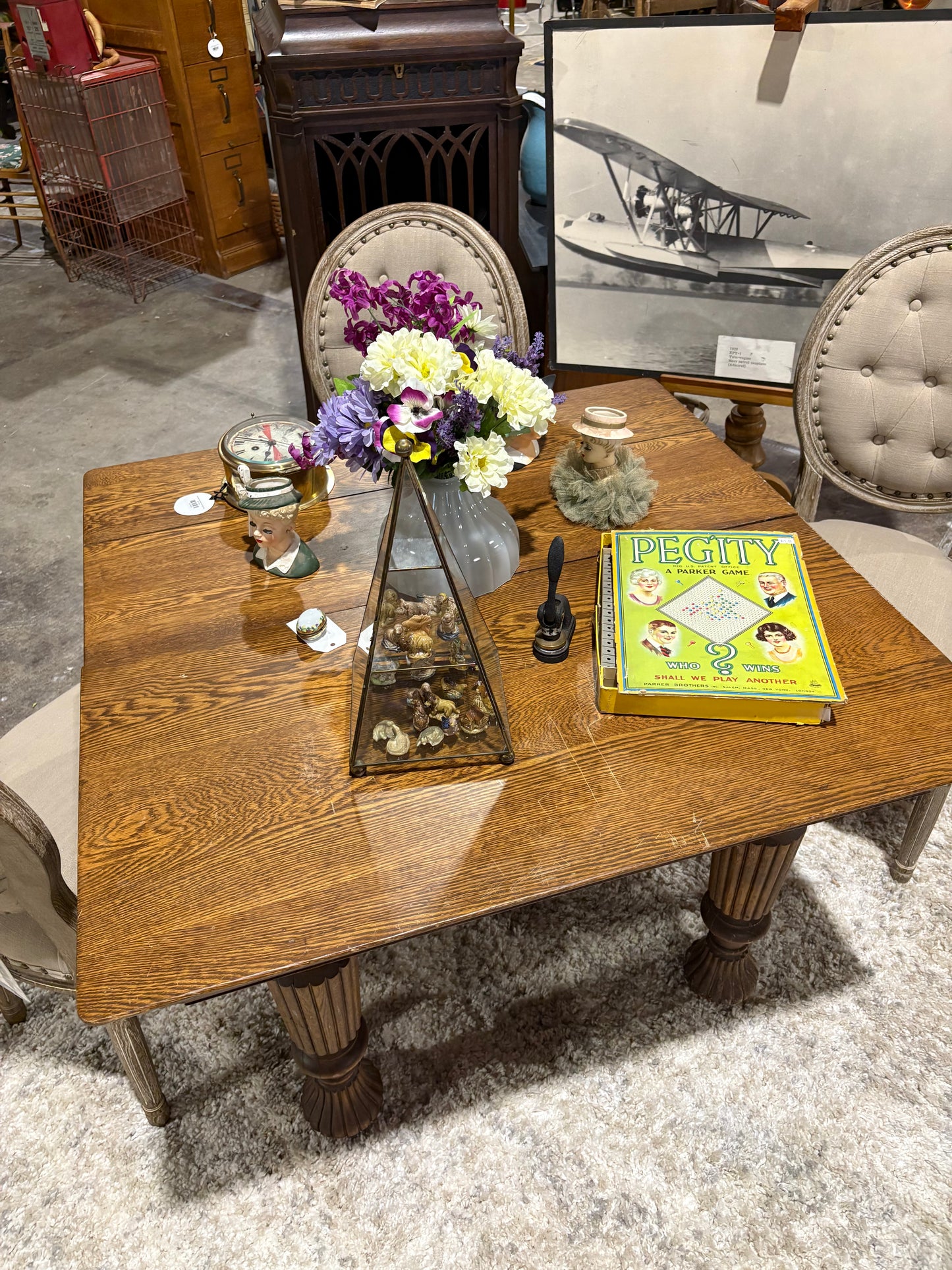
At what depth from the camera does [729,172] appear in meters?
2.04

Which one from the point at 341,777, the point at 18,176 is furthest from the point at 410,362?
the point at 18,176

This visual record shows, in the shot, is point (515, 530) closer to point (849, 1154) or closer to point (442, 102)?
point (849, 1154)

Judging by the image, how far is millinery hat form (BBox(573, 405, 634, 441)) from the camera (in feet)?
4.49

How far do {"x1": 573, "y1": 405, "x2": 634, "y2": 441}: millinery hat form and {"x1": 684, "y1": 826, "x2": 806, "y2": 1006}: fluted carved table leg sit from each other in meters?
0.65

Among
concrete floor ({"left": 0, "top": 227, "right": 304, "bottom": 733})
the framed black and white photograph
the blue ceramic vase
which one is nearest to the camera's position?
the framed black and white photograph

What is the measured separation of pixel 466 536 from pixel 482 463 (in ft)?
0.52

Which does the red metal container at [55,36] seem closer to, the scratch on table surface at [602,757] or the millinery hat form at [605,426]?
the millinery hat form at [605,426]

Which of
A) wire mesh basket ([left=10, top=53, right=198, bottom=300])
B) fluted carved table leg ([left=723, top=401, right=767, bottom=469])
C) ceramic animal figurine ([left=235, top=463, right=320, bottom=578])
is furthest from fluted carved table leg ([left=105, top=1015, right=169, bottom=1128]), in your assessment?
wire mesh basket ([left=10, top=53, right=198, bottom=300])

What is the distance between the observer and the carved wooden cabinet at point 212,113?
356 centimetres

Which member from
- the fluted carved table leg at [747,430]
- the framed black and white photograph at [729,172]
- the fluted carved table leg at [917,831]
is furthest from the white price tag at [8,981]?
the fluted carved table leg at [747,430]

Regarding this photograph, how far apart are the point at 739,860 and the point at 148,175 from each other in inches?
153

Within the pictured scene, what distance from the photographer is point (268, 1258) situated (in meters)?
1.27

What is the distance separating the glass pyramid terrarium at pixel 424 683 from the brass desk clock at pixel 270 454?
0.35 meters

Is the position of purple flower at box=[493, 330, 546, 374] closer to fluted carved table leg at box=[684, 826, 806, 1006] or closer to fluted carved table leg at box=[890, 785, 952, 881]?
fluted carved table leg at box=[684, 826, 806, 1006]
